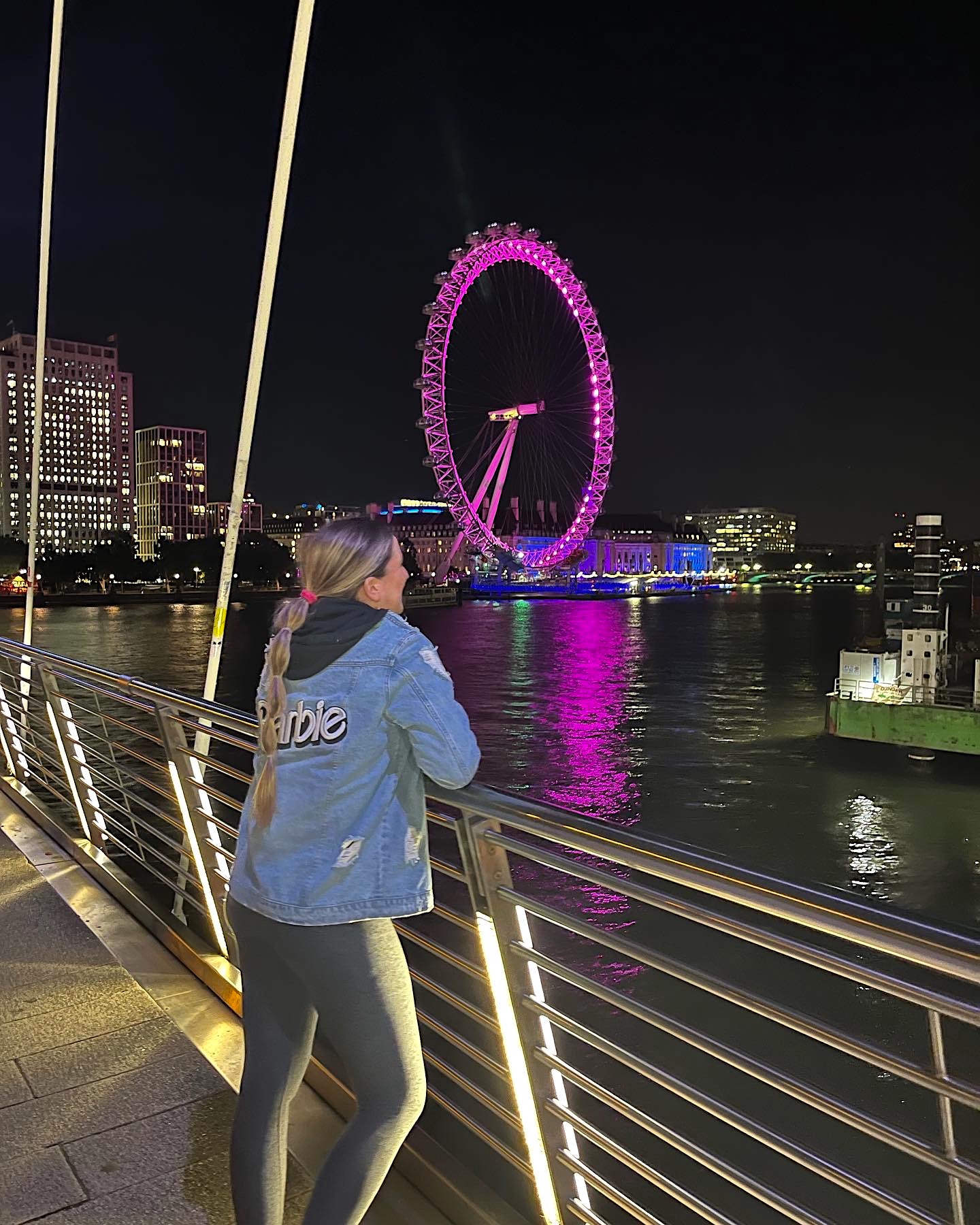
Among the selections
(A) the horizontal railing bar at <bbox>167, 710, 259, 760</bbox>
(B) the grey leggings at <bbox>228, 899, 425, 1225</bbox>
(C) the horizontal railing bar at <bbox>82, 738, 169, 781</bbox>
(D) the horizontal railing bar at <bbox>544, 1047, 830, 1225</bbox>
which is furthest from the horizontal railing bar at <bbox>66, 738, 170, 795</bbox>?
(D) the horizontal railing bar at <bbox>544, 1047, 830, 1225</bbox>

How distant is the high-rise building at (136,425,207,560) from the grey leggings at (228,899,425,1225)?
165m

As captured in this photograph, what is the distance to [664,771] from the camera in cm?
2394

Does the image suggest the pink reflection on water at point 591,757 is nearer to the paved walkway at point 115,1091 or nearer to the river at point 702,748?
the river at point 702,748

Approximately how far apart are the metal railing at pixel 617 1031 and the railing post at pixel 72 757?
19 millimetres

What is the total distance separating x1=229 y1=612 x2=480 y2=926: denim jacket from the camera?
5.68ft

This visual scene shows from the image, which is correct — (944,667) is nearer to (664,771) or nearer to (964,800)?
(964,800)

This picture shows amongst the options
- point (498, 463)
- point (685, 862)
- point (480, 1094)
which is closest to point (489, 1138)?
point (480, 1094)

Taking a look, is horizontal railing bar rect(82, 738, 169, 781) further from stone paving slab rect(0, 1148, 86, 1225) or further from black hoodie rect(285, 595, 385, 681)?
black hoodie rect(285, 595, 385, 681)

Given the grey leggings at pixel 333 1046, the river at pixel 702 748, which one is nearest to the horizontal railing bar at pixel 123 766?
the grey leggings at pixel 333 1046

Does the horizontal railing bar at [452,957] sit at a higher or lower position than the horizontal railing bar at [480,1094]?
higher

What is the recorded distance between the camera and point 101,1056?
3.01m

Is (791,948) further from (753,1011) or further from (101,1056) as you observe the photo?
(101,1056)

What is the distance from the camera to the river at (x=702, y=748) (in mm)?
17969

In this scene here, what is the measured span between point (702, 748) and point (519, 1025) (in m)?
25.6
